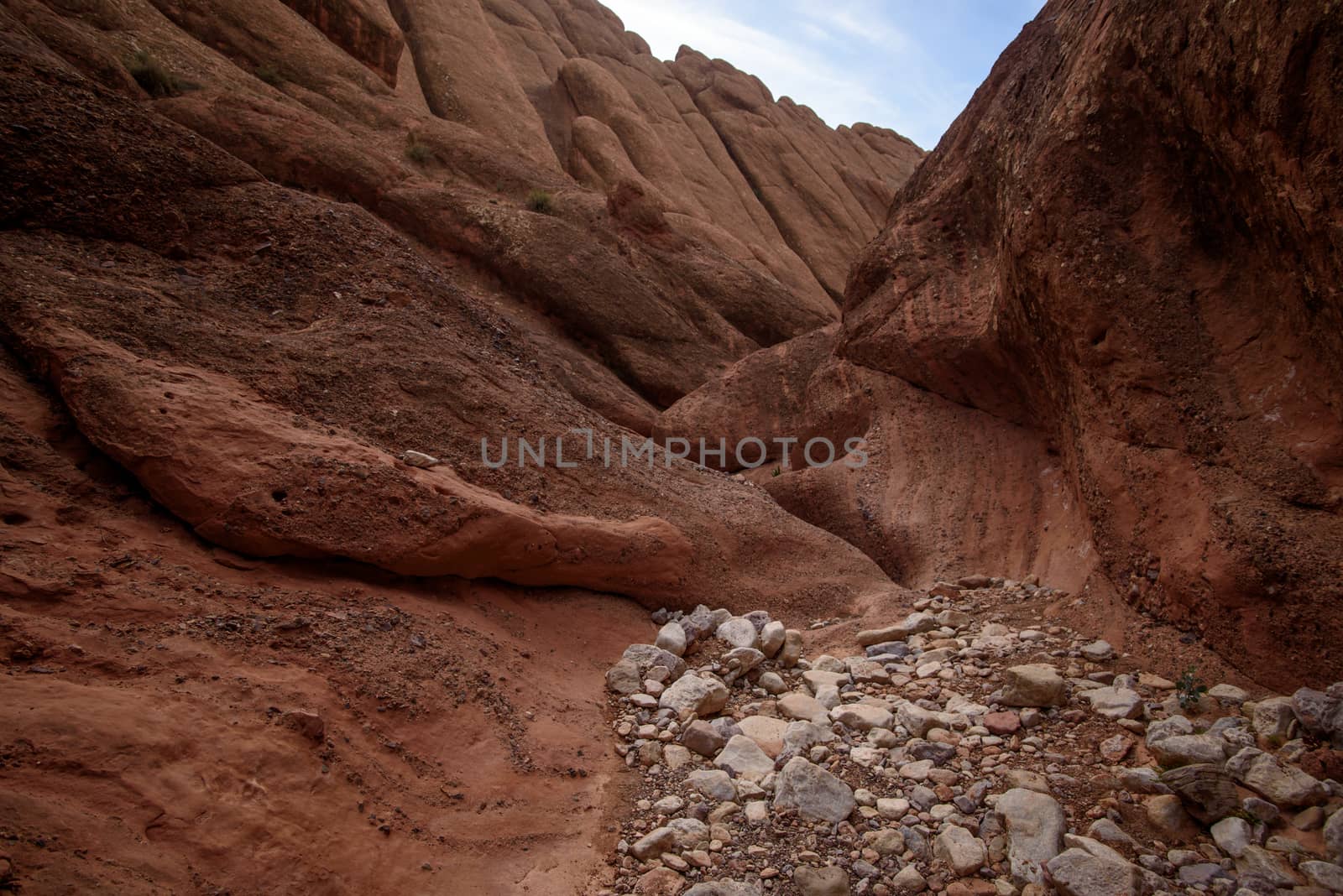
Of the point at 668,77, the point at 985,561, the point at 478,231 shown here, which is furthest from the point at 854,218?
the point at 985,561

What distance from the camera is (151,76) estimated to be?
11.0m

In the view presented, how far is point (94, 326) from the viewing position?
14.8ft

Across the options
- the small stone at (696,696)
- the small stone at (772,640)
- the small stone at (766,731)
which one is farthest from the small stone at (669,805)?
the small stone at (772,640)

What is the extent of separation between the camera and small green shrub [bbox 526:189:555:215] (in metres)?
14.2

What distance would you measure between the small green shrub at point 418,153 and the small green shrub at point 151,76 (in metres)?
3.64

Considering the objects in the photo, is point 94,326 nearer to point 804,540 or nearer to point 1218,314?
point 804,540

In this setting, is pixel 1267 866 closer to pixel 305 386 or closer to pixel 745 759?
pixel 745 759

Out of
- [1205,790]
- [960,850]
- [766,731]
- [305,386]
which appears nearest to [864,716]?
[766,731]

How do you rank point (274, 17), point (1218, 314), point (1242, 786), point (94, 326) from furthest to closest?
point (274, 17) < point (1218, 314) < point (94, 326) < point (1242, 786)

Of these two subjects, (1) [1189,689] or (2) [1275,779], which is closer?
(2) [1275,779]

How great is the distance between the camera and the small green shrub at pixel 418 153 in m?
14.0

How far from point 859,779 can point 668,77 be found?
33.7 meters

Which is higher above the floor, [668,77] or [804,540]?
[668,77]

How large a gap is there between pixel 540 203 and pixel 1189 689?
1268 centimetres
